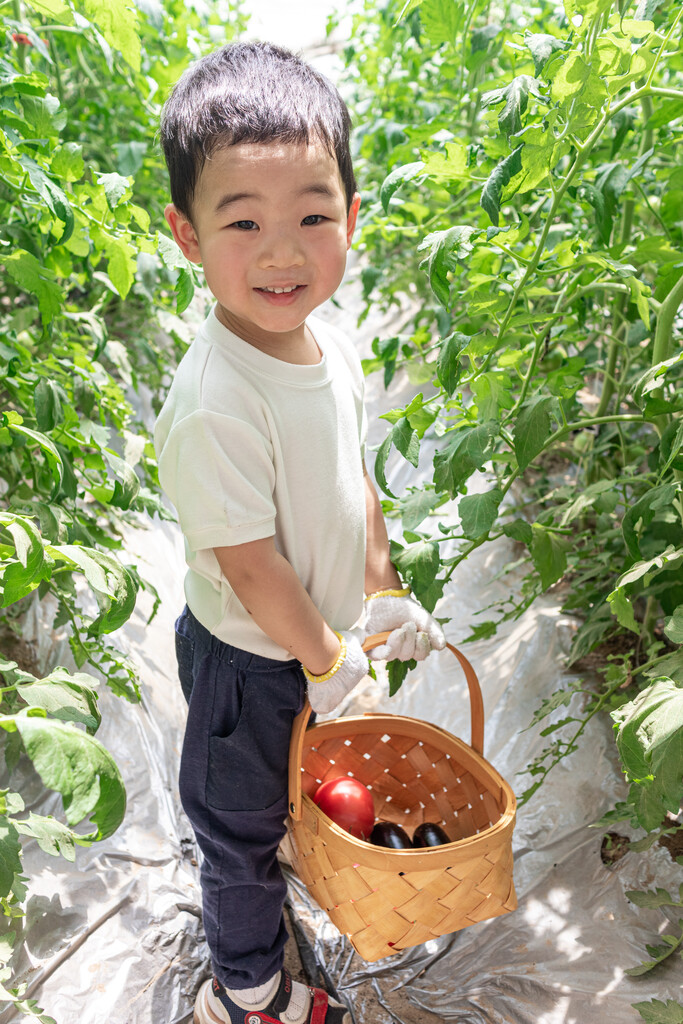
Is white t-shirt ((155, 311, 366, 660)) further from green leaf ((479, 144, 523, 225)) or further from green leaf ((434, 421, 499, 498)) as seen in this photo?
green leaf ((479, 144, 523, 225))

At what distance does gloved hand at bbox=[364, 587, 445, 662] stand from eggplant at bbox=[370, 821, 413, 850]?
0.24 metres

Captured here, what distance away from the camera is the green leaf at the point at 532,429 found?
100 centimetres

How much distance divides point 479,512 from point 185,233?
1.44ft

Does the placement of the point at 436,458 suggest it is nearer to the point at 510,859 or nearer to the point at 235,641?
the point at 235,641

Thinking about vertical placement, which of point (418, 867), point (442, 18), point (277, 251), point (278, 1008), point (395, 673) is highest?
point (442, 18)

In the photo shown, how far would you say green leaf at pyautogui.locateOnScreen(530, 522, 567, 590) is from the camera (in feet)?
3.82

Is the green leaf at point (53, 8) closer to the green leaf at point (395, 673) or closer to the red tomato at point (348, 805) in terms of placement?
the green leaf at point (395, 673)

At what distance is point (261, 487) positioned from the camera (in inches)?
37.6

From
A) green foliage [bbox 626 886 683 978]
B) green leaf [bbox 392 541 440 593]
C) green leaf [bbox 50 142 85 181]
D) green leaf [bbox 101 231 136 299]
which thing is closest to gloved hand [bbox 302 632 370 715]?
green leaf [bbox 392 541 440 593]

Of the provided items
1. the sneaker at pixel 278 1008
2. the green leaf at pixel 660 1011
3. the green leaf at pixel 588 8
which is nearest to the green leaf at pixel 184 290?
the green leaf at pixel 588 8

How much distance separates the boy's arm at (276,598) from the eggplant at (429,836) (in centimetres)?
34

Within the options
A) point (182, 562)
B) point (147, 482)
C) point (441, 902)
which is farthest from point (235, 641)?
point (182, 562)

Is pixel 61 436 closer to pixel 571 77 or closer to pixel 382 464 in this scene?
pixel 382 464

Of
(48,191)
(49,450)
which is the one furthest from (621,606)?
(48,191)
